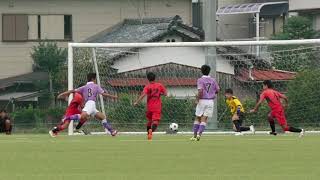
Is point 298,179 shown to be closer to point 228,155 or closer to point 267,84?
point 228,155

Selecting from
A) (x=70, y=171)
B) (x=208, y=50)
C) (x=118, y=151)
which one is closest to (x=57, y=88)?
(x=208, y=50)

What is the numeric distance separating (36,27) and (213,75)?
26856 millimetres

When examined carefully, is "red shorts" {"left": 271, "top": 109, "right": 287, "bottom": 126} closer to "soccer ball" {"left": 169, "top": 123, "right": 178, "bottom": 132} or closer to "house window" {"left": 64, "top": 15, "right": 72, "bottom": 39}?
"soccer ball" {"left": 169, "top": 123, "right": 178, "bottom": 132}

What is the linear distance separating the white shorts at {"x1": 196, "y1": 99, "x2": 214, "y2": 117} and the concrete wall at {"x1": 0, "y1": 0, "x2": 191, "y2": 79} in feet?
108

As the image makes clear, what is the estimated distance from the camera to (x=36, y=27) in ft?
180

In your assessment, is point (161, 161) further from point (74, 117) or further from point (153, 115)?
point (74, 117)

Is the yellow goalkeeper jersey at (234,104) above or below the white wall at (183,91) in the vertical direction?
below

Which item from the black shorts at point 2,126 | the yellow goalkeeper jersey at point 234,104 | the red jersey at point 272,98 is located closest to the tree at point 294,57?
the yellow goalkeeper jersey at point 234,104

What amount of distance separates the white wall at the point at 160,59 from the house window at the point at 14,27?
22687 mm

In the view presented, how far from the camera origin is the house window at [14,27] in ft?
177

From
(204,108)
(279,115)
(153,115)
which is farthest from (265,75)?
(204,108)

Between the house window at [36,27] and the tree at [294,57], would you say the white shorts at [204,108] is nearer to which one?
the tree at [294,57]

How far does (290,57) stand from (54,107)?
1314 centimetres

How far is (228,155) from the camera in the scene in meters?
16.0
